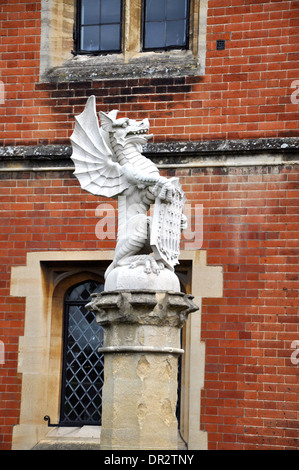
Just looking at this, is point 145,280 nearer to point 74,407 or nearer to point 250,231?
point 250,231

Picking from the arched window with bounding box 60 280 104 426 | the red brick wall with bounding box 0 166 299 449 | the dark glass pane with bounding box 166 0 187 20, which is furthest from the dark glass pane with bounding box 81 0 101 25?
the arched window with bounding box 60 280 104 426

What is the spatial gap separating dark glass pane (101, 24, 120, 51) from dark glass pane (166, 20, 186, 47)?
62 centimetres

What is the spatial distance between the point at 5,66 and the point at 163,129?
214cm

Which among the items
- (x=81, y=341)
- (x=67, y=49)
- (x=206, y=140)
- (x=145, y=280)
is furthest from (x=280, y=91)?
(x=145, y=280)

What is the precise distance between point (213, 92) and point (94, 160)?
3.49m

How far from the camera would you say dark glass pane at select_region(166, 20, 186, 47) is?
43.0 ft

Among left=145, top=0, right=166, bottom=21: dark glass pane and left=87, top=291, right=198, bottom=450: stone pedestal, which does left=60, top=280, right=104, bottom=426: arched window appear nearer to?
left=145, top=0, right=166, bottom=21: dark glass pane

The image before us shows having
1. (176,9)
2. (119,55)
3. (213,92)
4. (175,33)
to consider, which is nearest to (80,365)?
(213,92)

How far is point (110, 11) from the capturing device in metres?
13.5

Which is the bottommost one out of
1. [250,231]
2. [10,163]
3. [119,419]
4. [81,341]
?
[119,419]

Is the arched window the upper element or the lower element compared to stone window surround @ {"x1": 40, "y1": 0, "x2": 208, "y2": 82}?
lower

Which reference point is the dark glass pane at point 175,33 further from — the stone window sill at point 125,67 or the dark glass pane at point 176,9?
the stone window sill at point 125,67

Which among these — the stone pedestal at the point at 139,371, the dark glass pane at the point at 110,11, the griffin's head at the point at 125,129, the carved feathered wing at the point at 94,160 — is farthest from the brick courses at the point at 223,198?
the stone pedestal at the point at 139,371

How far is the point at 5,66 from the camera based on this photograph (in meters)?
13.3
